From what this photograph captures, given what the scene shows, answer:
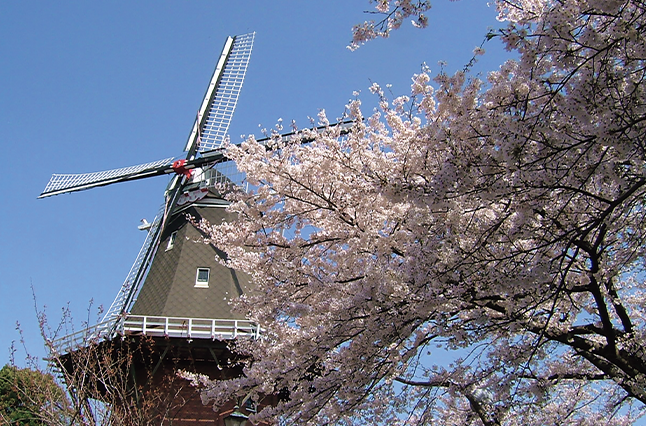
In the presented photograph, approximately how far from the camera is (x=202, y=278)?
51.8 feet

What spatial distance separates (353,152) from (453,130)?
7.43 feet

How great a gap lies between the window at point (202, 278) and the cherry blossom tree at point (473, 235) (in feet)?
21.5

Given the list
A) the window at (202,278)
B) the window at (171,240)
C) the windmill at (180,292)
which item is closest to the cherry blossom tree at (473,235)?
the windmill at (180,292)

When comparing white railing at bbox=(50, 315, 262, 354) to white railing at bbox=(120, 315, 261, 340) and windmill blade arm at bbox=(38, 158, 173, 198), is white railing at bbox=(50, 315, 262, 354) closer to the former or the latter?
white railing at bbox=(120, 315, 261, 340)

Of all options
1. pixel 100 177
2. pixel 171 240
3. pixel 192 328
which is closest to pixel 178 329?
pixel 192 328

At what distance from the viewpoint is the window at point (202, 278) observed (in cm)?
1556

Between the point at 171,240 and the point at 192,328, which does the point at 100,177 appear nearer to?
the point at 171,240

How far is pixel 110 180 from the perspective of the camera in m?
20.0

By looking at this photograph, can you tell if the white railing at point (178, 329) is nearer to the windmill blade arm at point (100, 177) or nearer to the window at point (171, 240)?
the window at point (171, 240)

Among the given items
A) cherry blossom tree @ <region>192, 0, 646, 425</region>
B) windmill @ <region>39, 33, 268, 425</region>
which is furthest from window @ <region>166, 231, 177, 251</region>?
cherry blossom tree @ <region>192, 0, 646, 425</region>

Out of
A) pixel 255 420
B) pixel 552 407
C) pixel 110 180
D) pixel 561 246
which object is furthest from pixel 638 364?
pixel 110 180

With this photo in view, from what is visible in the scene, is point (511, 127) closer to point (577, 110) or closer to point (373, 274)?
point (577, 110)

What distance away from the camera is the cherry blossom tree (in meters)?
4.59

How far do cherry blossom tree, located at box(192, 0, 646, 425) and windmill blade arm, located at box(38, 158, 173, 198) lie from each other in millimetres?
11629
